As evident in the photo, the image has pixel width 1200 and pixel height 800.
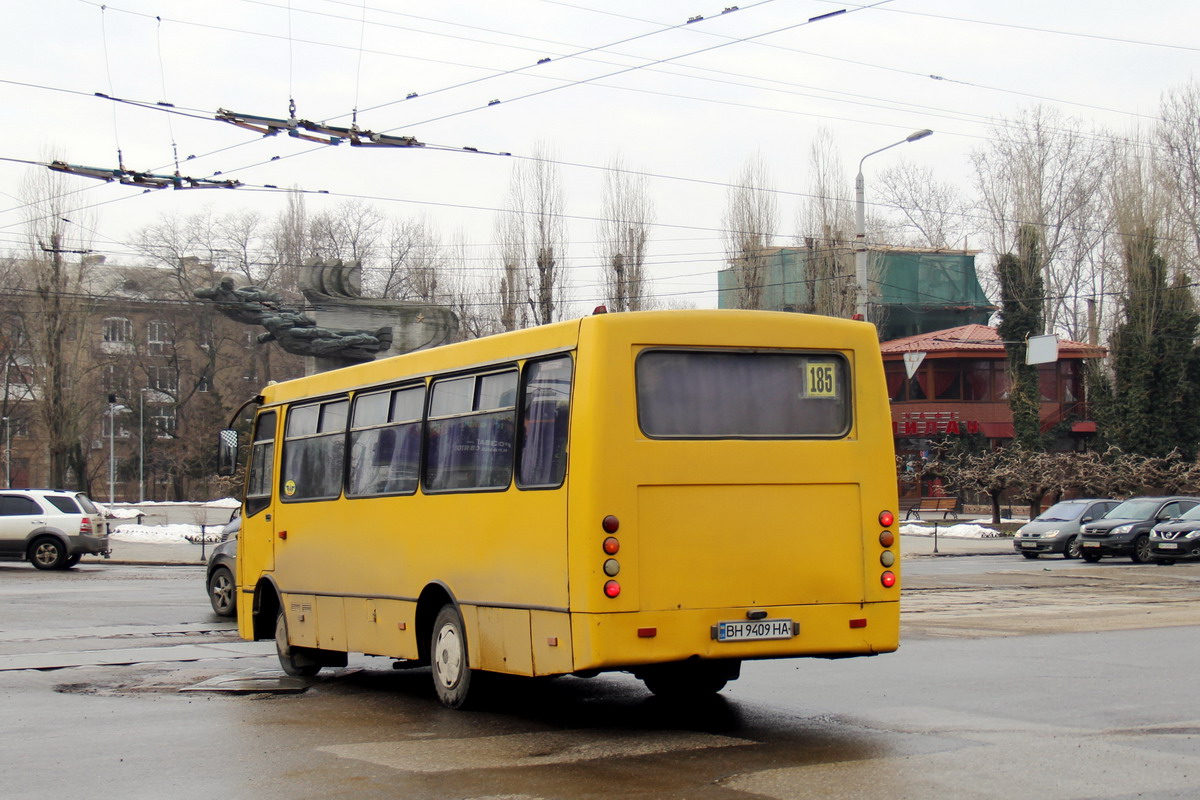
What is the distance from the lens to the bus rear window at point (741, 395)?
8.81 meters

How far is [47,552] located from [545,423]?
2362cm

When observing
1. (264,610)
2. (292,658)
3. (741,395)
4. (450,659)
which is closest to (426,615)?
(450,659)

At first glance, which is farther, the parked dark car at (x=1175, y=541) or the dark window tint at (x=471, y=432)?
the parked dark car at (x=1175, y=541)

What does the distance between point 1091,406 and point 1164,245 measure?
7267 millimetres

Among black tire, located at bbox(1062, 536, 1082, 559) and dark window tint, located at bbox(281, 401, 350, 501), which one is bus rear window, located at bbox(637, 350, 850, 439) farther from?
black tire, located at bbox(1062, 536, 1082, 559)

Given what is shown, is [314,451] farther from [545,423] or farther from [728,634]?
[728,634]

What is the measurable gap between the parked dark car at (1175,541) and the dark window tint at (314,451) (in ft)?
74.7

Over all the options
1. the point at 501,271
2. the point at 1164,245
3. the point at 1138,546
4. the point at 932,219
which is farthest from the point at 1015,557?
the point at 932,219

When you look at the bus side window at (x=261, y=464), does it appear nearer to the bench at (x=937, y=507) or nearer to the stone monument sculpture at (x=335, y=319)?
the stone monument sculpture at (x=335, y=319)

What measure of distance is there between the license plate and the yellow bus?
0.04 feet

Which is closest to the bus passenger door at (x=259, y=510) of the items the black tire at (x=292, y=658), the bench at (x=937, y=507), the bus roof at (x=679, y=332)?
the black tire at (x=292, y=658)

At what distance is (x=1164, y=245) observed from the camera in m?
53.5

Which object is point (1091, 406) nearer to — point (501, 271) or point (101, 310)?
point (501, 271)

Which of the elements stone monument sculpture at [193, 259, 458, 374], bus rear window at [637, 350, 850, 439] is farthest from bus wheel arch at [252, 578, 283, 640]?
stone monument sculpture at [193, 259, 458, 374]
